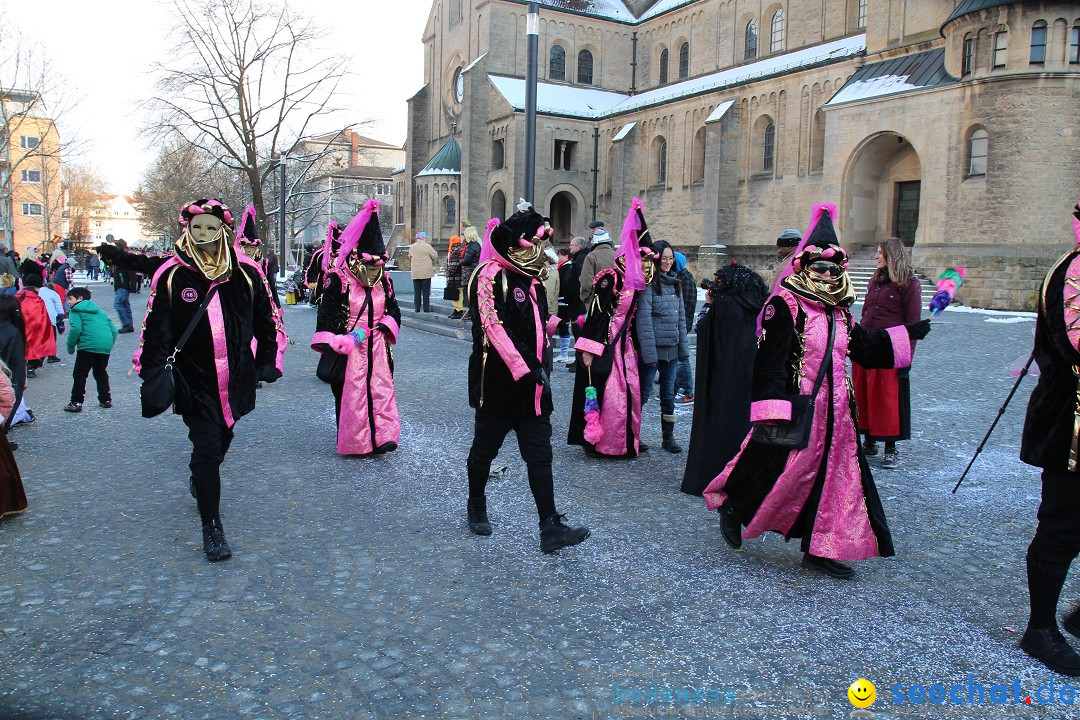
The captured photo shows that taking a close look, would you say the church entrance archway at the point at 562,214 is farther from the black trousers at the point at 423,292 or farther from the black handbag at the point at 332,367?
the black handbag at the point at 332,367

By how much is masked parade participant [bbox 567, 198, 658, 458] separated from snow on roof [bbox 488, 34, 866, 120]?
2964 centimetres

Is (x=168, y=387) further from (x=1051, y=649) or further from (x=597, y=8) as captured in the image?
(x=597, y=8)

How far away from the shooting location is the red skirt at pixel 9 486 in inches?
205

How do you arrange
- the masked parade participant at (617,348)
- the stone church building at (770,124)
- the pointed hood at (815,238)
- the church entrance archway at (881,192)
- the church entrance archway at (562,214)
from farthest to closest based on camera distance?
1. the church entrance archway at (562,214)
2. the church entrance archway at (881,192)
3. the stone church building at (770,124)
4. the masked parade participant at (617,348)
5. the pointed hood at (815,238)

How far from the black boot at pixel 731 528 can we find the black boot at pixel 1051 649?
1.54 m

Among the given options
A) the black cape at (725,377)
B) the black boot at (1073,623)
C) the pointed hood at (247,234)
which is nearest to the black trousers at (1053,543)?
the black boot at (1073,623)

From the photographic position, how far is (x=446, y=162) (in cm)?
4834

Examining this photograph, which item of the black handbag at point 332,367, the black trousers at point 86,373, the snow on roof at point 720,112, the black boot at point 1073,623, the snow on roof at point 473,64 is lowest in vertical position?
the black boot at point 1073,623

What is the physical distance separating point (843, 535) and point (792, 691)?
1.21m

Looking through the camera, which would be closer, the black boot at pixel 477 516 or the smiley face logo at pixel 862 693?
the smiley face logo at pixel 862 693

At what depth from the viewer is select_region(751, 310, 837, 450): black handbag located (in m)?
4.18

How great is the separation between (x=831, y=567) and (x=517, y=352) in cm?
209

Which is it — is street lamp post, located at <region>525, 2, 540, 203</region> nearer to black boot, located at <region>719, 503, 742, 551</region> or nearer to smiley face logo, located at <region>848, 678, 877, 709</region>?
black boot, located at <region>719, 503, 742, 551</region>

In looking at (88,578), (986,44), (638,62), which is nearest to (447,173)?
(638,62)
